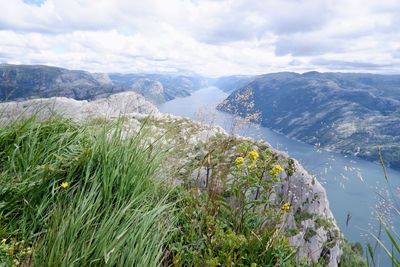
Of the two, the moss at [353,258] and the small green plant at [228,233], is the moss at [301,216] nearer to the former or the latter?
the small green plant at [228,233]

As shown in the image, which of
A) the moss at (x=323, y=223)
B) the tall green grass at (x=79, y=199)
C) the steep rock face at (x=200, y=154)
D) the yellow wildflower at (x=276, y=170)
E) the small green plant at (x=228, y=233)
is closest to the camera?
the tall green grass at (x=79, y=199)

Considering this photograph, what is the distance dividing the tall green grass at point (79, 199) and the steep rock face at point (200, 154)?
643 millimetres

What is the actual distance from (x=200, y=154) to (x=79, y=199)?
3.17m

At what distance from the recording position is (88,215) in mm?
2957

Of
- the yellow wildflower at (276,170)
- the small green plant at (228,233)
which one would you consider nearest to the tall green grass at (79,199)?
the small green plant at (228,233)

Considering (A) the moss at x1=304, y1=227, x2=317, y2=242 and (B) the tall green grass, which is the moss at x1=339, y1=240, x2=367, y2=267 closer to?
(A) the moss at x1=304, y1=227, x2=317, y2=242

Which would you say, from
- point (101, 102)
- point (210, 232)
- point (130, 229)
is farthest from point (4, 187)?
point (101, 102)

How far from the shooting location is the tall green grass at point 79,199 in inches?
99.0

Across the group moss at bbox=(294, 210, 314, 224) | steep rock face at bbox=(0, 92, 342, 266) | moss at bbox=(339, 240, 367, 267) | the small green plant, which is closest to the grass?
the small green plant

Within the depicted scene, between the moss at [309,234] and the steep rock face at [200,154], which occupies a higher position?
the steep rock face at [200,154]

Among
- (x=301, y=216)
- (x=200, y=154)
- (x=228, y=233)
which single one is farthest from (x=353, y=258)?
(x=228, y=233)

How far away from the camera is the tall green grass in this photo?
251 cm

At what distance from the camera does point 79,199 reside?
2.97 meters

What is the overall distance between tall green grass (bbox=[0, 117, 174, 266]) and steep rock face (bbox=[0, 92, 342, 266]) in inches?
25.3
